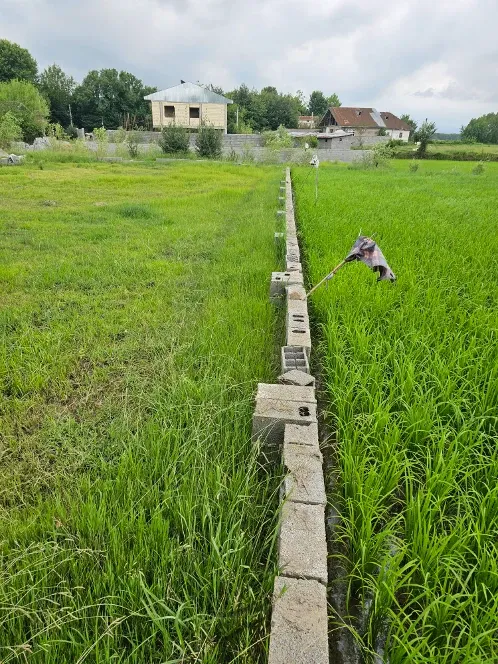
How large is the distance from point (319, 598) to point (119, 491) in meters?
0.92

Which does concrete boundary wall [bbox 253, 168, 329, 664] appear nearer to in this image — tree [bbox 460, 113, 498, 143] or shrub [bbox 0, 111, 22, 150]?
shrub [bbox 0, 111, 22, 150]

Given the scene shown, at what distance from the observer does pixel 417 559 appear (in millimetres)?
1411

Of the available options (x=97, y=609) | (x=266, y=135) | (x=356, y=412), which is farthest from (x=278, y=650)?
(x=266, y=135)

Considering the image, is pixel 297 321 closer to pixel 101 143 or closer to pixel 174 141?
pixel 101 143

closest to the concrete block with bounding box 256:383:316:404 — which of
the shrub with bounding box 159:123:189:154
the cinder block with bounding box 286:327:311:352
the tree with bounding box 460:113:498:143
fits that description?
the cinder block with bounding box 286:327:311:352

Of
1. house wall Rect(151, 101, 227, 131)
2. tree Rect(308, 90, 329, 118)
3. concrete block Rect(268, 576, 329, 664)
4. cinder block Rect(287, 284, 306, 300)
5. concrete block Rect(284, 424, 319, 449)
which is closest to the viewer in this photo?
concrete block Rect(268, 576, 329, 664)

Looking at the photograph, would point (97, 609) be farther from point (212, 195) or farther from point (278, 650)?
point (212, 195)

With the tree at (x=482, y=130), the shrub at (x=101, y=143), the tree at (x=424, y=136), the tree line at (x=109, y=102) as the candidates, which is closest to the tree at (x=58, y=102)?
the tree line at (x=109, y=102)

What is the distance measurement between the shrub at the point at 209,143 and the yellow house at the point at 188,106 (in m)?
8.41

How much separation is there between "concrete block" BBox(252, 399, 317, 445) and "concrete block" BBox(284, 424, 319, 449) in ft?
0.13

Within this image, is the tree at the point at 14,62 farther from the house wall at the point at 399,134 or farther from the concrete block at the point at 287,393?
the concrete block at the point at 287,393

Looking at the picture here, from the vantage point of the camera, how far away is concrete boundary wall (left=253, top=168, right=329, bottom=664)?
1108mm

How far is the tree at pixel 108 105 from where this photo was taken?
4414 cm

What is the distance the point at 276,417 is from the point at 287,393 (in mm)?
205
